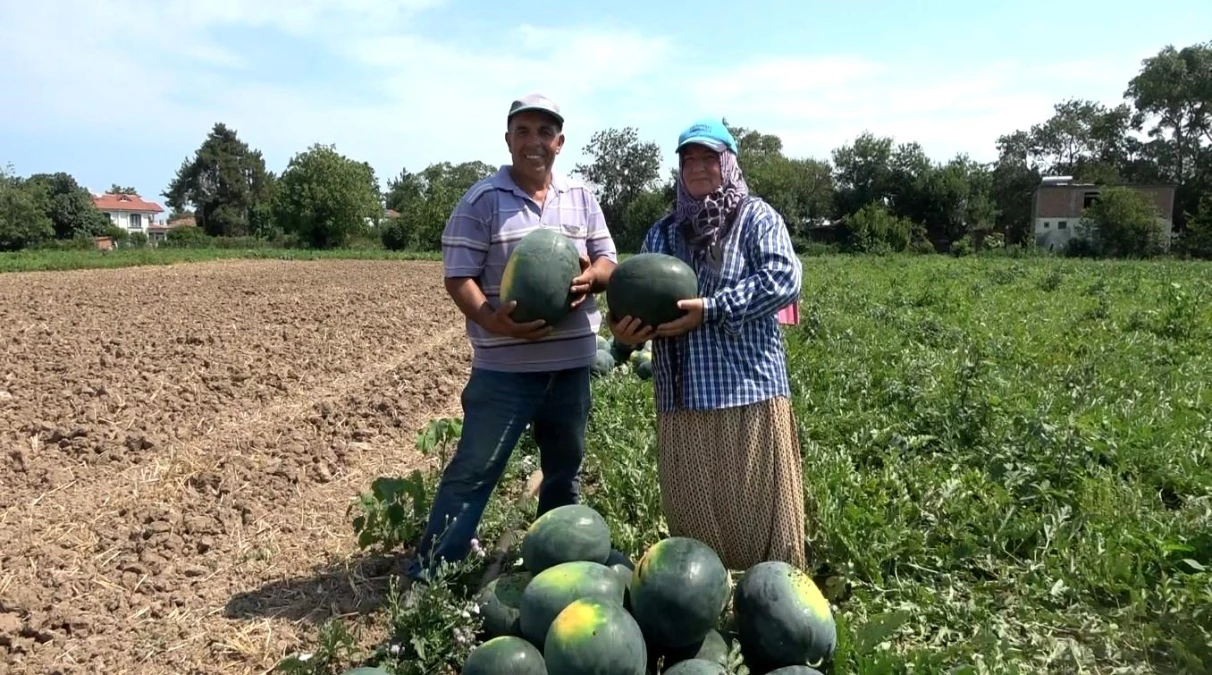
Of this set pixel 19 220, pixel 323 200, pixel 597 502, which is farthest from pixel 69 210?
pixel 597 502

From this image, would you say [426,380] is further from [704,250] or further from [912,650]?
[912,650]

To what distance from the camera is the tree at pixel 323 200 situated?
206 ft

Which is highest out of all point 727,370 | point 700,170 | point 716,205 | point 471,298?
point 700,170

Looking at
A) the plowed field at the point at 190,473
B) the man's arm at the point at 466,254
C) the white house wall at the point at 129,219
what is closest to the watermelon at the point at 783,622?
the man's arm at the point at 466,254

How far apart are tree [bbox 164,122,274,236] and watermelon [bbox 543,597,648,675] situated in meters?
95.6

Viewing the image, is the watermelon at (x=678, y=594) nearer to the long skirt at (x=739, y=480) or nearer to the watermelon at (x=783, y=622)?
the watermelon at (x=783, y=622)

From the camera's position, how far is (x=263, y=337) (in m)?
12.0

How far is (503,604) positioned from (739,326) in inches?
54.7

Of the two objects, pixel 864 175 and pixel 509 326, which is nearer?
pixel 509 326

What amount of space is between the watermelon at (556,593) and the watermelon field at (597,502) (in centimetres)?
36

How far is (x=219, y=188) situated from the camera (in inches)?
3681

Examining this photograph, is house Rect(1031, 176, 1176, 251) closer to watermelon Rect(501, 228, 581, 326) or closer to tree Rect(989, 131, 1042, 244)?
tree Rect(989, 131, 1042, 244)

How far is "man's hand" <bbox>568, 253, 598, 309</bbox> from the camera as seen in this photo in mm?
3596

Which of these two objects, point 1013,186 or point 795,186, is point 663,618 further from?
point 1013,186
